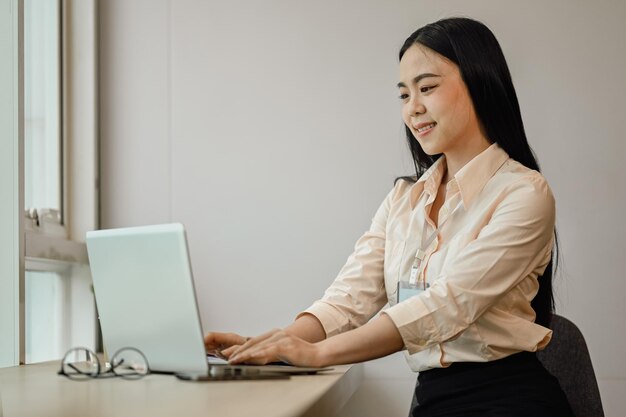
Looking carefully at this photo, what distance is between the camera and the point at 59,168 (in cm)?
332

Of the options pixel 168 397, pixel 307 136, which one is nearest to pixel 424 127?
pixel 168 397

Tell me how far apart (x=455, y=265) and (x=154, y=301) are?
25.6 inches

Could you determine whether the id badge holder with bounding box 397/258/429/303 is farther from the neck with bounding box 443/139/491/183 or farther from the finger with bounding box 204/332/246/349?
the finger with bounding box 204/332/246/349

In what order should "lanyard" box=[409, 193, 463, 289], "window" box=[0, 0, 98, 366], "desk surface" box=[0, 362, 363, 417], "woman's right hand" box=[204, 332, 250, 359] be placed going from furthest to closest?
"window" box=[0, 0, 98, 366], "lanyard" box=[409, 193, 463, 289], "woman's right hand" box=[204, 332, 250, 359], "desk surface" box=[0, 362, 363, 417]

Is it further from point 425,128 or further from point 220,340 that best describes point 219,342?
point 425,128

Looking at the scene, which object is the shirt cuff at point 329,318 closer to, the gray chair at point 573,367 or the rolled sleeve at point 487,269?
the rolled sleeve at point 487,269

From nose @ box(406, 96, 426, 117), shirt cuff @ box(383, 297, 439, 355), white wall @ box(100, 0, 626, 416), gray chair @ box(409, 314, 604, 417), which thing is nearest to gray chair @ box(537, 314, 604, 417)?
gray chair @ box(409, 314, 604, 417)

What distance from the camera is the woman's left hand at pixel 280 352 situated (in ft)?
5.92

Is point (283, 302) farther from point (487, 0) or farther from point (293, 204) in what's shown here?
point (487, 0)

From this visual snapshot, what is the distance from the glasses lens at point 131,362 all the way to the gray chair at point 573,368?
697 mm

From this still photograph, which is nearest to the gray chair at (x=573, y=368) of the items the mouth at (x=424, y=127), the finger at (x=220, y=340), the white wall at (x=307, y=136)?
the finger at (x=220, y=340)

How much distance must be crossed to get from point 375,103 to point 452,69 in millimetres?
1098

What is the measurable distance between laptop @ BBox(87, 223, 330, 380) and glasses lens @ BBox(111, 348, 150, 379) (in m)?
0.02

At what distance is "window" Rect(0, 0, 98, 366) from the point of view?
3.12m
